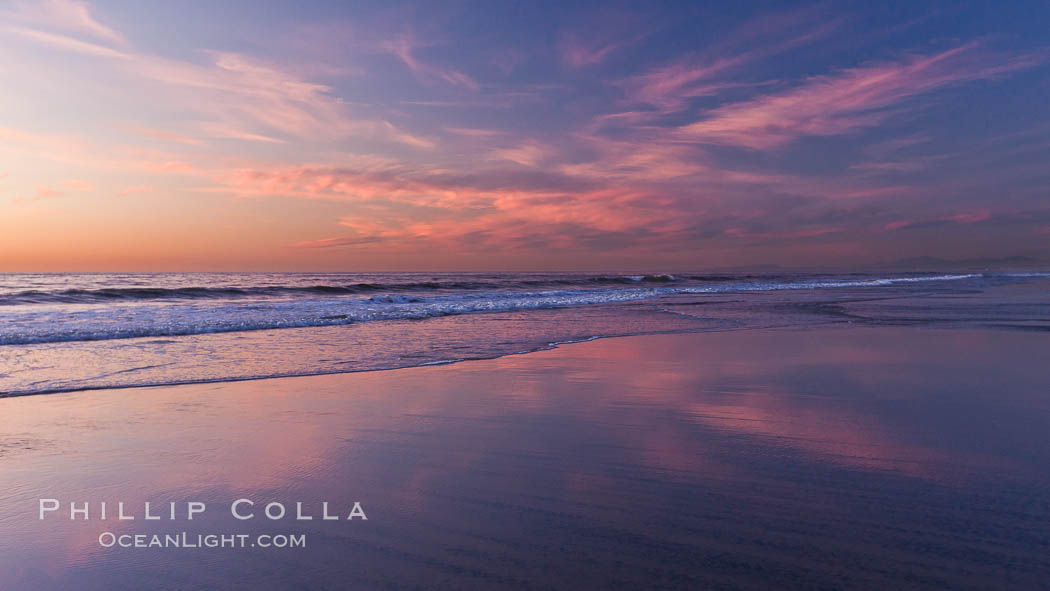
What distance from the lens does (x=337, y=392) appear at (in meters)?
6.30

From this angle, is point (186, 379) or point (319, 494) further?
point (186, 379)

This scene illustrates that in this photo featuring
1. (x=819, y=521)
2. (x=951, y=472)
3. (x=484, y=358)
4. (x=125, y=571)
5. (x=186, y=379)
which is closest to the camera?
(x=125, y=571)

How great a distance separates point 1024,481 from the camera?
11.0ft

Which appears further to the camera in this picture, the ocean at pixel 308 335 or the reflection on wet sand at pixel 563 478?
the ocean at pixel 308 335

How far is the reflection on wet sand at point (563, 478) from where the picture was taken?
2551 mm

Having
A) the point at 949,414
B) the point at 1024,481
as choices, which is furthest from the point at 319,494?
the point at 949,414

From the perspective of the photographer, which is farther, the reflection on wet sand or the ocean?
the ocean

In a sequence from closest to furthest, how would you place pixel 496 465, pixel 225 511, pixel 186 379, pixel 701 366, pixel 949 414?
pixel 225 511, pixel 496 465, pixel 949 414, pixel 186 379, pixel 701 366

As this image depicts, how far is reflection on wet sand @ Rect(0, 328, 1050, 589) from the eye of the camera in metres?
2.55

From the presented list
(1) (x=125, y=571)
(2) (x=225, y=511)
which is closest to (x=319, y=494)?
(2) (x=225, y=511)

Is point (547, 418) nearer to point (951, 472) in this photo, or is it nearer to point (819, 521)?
point (819, 521)

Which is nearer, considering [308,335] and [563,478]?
[563,478]

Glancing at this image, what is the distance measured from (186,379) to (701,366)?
6.94 m

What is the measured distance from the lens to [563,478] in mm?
3639
